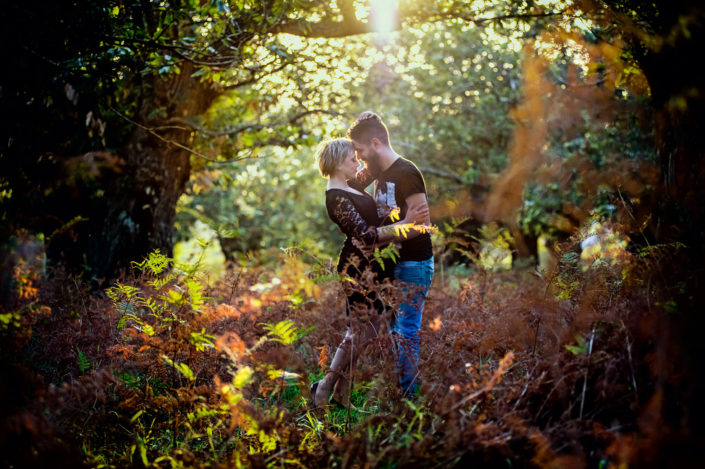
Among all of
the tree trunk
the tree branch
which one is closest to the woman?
the tree branch

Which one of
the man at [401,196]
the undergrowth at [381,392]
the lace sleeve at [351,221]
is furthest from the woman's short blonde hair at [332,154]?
the undergrowth at [381,392]

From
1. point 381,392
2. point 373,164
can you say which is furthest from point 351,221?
point 381,392

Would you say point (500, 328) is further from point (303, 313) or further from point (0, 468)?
point (0, 468)

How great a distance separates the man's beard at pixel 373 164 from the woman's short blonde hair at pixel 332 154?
18cm

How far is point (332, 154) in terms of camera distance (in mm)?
4004

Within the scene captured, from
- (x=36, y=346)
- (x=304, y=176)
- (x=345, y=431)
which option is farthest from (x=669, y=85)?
(x=304, y=176)

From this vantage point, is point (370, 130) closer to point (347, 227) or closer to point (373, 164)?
point (373, 164)

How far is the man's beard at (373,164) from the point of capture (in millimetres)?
4066

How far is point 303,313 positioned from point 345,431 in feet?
7.20

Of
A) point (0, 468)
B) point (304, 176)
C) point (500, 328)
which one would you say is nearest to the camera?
point (0, 468)

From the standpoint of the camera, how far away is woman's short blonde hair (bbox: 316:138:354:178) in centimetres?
399

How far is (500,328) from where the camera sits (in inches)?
136

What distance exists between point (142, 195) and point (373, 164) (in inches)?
189

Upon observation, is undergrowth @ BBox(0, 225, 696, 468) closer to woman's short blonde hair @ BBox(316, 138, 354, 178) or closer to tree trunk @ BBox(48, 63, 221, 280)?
woman's short blonde hair @ BBox(316, 138, 354, 178)
